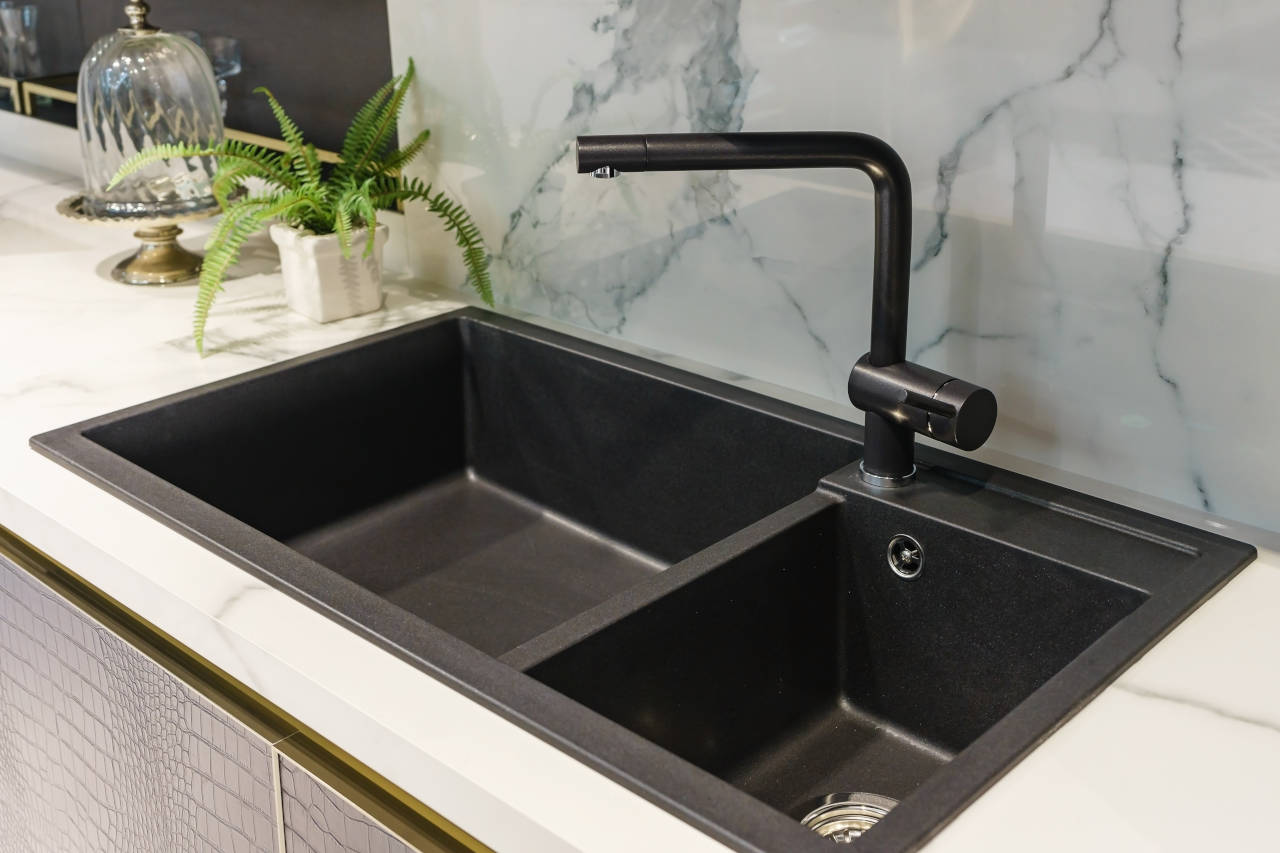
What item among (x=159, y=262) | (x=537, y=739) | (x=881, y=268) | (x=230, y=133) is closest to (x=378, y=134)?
(x=159, y=262)

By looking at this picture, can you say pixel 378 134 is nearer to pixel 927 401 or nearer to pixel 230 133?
pixel 230 133

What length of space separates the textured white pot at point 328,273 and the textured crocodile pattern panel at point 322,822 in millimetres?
734

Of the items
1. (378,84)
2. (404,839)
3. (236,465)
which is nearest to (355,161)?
(378,84)

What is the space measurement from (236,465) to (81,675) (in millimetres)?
283

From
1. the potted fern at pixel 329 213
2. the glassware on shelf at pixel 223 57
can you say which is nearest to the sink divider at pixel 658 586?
the potted fern at pixel 329 213

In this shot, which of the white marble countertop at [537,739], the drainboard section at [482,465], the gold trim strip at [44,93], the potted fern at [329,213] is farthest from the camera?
the gold trim strip at [44,93]

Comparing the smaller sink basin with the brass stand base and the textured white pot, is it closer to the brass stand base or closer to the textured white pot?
the textured white pot

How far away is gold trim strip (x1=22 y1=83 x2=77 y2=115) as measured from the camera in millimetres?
2270

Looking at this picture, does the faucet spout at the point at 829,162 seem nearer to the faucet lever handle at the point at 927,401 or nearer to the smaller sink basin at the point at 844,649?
the faucet lever handle at the point at 927,401

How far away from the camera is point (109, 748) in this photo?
115cm

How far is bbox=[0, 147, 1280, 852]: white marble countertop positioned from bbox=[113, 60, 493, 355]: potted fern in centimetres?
31

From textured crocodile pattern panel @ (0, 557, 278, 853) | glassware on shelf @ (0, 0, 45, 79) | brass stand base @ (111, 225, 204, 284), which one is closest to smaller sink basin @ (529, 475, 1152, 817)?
textured crocodile pattern panel @ (0, 557, 278, 853)

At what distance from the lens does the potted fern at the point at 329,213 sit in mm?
1463

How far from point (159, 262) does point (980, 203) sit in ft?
3.62
